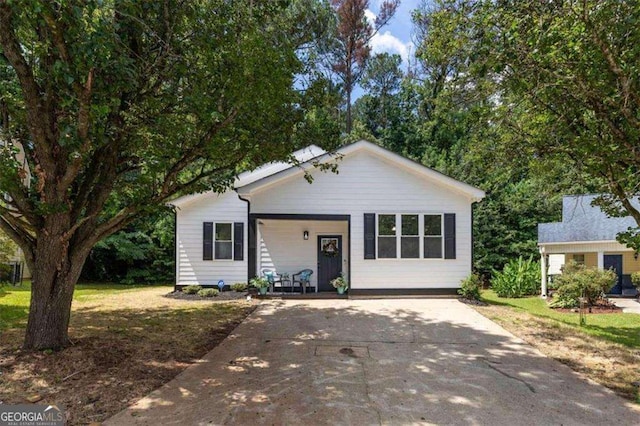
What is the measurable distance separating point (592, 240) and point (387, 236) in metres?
9.32

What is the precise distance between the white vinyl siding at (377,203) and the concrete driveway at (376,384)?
409 cm

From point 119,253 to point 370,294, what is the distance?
1303cm

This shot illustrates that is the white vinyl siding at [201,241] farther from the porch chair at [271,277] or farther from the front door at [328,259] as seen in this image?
the front door at [328,259]

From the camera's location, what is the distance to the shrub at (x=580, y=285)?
39.1ft

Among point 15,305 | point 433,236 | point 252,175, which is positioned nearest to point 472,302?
point 433,236

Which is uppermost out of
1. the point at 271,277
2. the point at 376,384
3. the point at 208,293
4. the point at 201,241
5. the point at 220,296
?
the point at 201,241

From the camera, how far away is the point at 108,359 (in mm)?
5688

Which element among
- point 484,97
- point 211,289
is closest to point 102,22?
point 484,97

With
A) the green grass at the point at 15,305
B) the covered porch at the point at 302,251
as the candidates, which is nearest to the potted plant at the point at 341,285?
the covered porch at the point at 302,251

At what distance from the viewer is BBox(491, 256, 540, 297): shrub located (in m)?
16.0

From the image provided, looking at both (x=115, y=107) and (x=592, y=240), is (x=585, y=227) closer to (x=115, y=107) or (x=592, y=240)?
(x=592, y=240)

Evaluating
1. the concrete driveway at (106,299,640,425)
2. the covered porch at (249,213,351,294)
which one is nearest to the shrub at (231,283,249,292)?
the covered porch at (249,213,351,294)

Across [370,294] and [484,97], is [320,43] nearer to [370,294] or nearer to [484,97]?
[370,294]

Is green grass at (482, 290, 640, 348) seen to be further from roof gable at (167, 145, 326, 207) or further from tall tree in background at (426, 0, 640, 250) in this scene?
roof gable at (167, 145, 326, 207)
